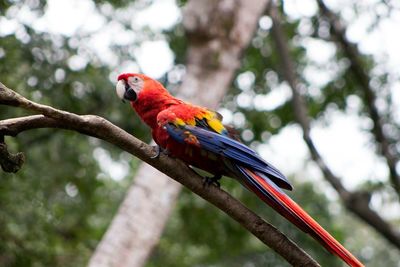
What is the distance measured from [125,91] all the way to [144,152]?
37.2 inches

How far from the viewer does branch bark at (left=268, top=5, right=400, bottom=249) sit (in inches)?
215

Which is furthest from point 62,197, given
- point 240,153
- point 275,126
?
point 240,153

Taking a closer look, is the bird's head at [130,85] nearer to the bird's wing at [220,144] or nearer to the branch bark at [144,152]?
the bird's wing at [220,144]

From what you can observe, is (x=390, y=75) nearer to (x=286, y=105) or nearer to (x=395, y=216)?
(x=286, y=105)

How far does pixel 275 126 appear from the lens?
7.01 m

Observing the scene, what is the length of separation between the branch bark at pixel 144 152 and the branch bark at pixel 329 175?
331 centimetres

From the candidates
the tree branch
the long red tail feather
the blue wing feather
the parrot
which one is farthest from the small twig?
the tree branch

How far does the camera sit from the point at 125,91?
10.3 feet

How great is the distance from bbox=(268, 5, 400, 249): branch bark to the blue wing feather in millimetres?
2969

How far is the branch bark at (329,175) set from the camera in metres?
5.45

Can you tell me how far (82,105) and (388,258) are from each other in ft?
19.9

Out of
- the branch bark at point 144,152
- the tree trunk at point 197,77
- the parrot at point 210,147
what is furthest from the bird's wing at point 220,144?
the tree trunk at point 197,77

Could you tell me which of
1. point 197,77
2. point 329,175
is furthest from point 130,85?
point 329,175

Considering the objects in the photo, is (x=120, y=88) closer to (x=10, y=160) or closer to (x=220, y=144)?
(x=220, y=144)
